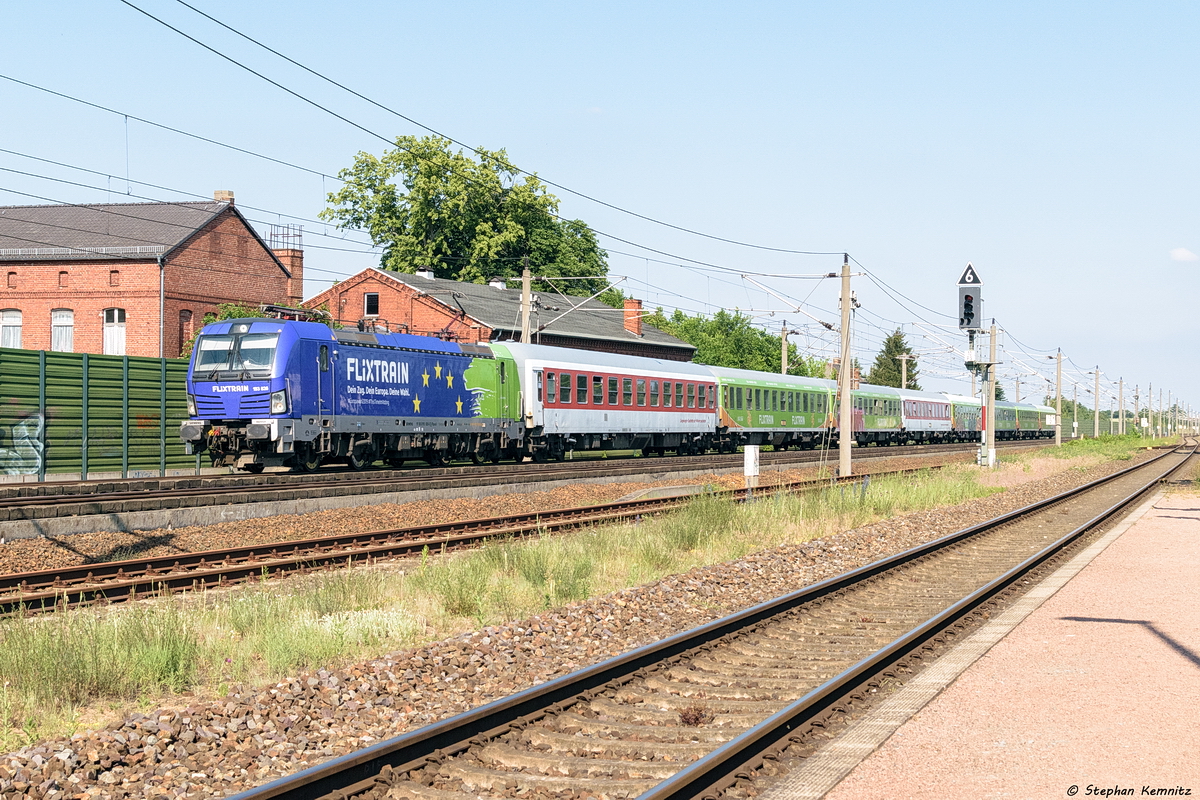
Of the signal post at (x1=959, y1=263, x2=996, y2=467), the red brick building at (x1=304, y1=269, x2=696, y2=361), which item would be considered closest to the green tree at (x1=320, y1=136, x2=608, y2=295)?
the red brick building at (x1=304, y1=269, x2=696, y2=361)

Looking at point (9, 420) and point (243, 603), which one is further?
point (9, 420)

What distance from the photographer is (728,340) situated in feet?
294

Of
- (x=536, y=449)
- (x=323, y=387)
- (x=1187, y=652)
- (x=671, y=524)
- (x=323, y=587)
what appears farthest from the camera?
(x=536, y=449)

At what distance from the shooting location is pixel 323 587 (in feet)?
39.7

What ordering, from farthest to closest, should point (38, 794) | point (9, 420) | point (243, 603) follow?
point (9, 420) → point (243, 603) → point (38, 794)

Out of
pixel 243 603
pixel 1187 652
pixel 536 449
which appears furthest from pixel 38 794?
pixel 536 449

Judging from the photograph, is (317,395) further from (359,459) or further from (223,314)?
(223,314)

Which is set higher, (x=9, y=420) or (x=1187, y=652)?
(x=9, y=420)

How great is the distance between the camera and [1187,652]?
9.42 m

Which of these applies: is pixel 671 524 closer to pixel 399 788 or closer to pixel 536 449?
pixel 399 788

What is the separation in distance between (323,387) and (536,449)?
36.5 feet

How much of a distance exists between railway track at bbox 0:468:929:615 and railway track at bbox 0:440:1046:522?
3.22 m

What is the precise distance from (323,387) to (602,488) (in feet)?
22.4

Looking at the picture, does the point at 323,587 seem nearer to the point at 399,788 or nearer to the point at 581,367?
the point at 399,788
